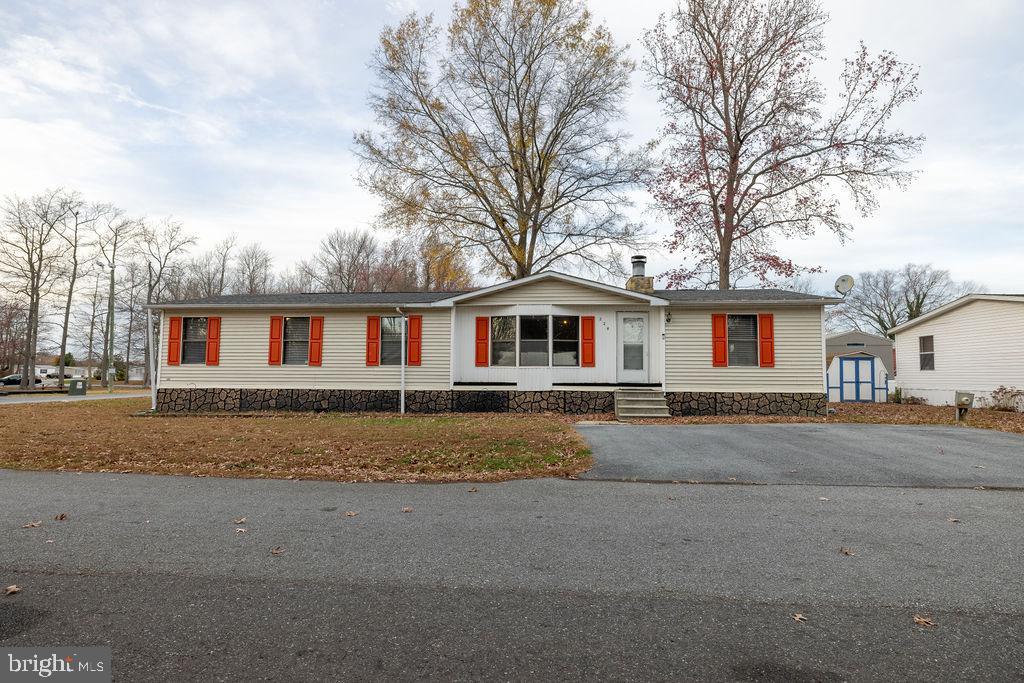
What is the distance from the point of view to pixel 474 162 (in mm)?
22125

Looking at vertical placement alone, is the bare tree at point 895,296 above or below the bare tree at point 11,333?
above

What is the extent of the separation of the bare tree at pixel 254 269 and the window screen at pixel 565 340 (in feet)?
125

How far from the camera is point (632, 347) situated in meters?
14.1

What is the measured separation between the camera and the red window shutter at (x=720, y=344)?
13781 millimetres

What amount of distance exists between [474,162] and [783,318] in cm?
1425

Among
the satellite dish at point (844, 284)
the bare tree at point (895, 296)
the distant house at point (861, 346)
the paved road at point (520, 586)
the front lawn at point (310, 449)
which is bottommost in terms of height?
the paved road at point (520, 586)

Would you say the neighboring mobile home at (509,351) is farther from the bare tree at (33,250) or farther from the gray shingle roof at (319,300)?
the bare tree at (33,250)

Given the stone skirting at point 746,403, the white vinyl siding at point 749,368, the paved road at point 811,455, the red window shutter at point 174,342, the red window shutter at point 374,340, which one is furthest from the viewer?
the red window shutter at point 174,342

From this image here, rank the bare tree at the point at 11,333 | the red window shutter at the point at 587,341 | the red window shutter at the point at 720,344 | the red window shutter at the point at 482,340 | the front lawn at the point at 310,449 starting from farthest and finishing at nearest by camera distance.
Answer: the bare tree at the point at 11,333
the red window shutter at the point at 482,340
the red window shutter at the point at 587,341
the red window shutter at the point at 720,344
the front lawn at the point at 310,449

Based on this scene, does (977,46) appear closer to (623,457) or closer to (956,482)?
(956,482)

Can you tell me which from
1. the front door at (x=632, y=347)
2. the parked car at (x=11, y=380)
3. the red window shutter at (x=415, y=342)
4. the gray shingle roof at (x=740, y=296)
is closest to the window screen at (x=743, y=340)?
the gray shingle roof at (x=740, y=296)

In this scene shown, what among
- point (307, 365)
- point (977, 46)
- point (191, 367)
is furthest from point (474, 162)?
point (977, 46)

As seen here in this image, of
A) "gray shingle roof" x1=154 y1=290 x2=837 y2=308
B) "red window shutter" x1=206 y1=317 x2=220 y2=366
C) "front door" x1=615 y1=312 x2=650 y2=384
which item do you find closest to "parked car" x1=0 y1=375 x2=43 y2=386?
"red window shutter" x1=206 y1=317 x2=220 y2=366

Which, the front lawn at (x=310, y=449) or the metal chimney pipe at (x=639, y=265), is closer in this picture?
the front lawn at (x=310, y=449)
